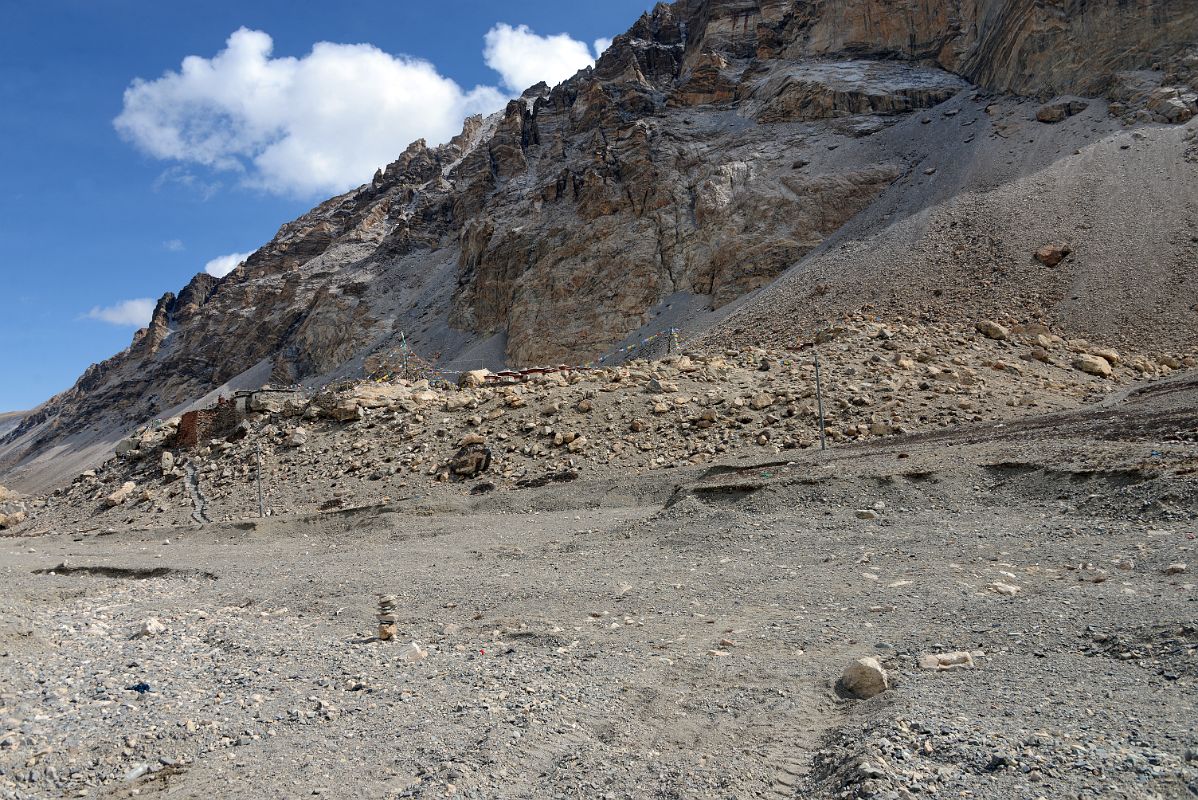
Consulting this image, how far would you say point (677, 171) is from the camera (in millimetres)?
53000

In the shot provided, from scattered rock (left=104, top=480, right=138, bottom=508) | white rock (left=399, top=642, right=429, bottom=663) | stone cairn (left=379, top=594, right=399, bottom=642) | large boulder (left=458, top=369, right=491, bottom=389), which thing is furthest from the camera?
large boulder (left=458, top=369, right=491, bottom=389)

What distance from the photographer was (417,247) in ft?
261

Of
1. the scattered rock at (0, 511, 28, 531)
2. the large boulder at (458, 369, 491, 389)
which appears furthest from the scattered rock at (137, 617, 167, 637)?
the scattered rock at (0, 511, 28, 531)

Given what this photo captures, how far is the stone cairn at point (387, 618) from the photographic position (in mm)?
6918

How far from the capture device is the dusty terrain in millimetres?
3805

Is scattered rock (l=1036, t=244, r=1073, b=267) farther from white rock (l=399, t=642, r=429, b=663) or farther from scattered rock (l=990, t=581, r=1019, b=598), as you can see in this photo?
white rock (l=399, t=642, r=429, b=663)

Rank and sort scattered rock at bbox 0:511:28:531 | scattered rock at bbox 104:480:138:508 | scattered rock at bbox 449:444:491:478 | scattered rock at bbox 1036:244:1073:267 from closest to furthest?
scattered rock at bbox 449:444:491:478, scattered rock at bbox 104:480:138:508, scattered rock at bbox 0:511:28:531, scattered rock at bbox 1036:244:1073:267

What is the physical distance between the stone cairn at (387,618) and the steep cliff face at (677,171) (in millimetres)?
36955

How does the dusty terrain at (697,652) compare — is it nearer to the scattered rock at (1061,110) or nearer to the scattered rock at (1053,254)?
the scattered rock at (1053,254)

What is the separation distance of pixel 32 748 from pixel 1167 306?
31673 mm

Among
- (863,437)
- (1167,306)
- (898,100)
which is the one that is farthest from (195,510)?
(898,100)

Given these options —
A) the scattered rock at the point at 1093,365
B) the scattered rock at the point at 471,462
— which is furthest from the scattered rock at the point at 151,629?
the scattered rock at the point at 1093,365

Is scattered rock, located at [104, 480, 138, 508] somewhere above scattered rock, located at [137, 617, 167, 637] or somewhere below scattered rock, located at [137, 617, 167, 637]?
above

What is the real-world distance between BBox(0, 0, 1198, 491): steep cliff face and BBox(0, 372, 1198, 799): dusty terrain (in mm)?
33577
